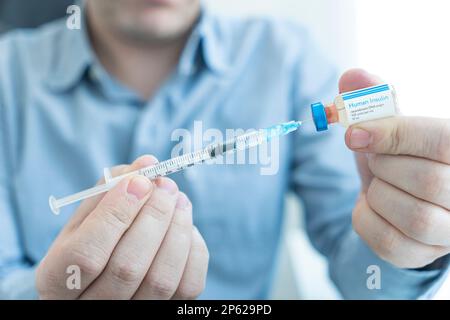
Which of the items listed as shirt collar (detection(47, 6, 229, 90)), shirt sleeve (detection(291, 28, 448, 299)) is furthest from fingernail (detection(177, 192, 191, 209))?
shirt collar (detection(47, 6, 229, 90))

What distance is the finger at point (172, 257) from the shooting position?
1.73 ft

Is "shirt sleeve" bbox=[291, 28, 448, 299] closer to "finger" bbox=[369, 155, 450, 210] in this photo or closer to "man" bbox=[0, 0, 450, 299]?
"man" bbox=[0, 0, 450, 299]

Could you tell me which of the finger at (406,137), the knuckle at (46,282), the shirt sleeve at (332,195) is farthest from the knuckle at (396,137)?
the knuckle at (46,282)

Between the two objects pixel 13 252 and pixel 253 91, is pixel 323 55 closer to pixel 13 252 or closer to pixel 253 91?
pixel 253 91

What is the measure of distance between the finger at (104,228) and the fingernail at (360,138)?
25cm

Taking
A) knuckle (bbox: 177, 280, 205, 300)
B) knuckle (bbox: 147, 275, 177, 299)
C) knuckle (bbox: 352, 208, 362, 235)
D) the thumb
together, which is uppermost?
the thumb

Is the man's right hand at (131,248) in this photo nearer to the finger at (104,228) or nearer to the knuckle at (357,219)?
the finger at (104,228)

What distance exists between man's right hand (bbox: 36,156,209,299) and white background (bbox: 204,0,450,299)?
41 cm

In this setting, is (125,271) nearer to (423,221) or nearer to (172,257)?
(172,257)

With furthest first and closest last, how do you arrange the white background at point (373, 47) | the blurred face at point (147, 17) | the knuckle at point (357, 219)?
the blurred face at point (147, 17) → the white background at point (373, 47) → the knuckle at point (357, 219)

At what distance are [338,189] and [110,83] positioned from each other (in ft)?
1.71

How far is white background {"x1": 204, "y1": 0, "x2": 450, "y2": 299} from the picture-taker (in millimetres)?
735
